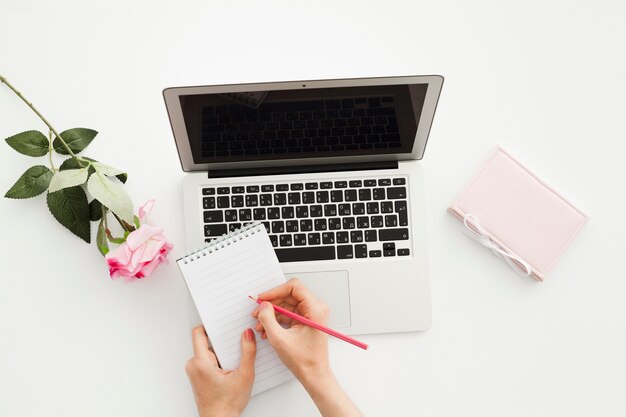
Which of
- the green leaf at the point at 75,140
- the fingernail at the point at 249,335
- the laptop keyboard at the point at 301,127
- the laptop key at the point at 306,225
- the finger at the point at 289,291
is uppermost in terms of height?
the laptop keyboard at the point at 301,127

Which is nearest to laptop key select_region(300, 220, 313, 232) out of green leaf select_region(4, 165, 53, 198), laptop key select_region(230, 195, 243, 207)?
laptop key select_region(230, 195, 243, 207)

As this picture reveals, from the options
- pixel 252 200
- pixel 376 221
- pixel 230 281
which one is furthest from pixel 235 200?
pixel 376 221

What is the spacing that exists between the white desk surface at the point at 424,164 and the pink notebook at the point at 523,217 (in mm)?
31

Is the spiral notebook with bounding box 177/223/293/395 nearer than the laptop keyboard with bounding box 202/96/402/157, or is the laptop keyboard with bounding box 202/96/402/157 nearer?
the laptop keyboard with bounding box 202/96/402/157

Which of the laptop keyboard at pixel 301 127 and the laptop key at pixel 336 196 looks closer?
the laptop keyboard at pixel 301 127

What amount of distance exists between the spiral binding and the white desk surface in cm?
8

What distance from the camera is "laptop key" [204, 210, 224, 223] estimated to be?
0.83m

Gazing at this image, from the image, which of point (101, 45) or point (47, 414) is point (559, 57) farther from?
point (47, 414)

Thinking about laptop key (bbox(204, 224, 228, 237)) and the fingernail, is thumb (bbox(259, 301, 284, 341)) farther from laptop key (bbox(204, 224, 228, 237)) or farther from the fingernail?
laptop key (bbox(204, 224, 228, 237))

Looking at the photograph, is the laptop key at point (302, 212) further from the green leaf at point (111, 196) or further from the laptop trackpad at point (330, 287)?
the green leaf at point (111, 196)

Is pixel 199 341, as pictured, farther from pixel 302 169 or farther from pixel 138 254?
pixel 302 169

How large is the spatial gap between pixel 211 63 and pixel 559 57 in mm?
608

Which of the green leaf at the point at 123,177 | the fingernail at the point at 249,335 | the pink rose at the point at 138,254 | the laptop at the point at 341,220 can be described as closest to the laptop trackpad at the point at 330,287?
the laptop at the point at 341,220

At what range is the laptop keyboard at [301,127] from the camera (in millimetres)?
700
